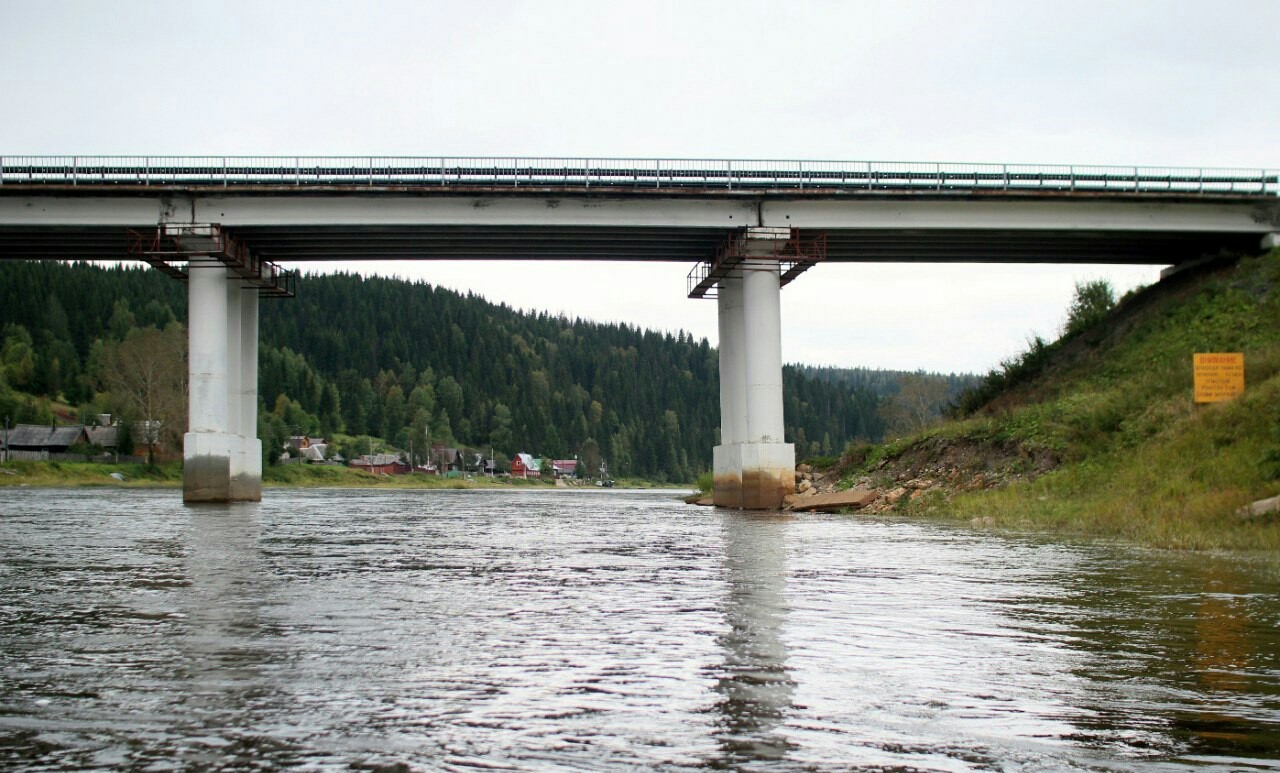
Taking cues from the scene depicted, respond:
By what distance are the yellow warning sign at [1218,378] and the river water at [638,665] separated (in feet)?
57.8

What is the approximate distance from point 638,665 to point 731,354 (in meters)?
44.9

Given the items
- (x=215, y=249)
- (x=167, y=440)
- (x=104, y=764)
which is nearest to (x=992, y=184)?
(x=215, y=249)

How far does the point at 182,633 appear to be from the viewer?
9.76 metres

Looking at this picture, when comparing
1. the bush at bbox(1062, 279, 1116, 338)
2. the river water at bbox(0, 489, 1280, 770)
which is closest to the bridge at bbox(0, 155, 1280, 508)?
the bush at bbox(1062, 279, 1116, 338)

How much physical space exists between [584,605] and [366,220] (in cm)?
3830

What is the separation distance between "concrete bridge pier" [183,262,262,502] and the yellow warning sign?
36.4m

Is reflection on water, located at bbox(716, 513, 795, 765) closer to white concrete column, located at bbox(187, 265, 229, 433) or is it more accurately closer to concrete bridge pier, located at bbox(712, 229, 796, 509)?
concrete bridge pier, located at bbox(712, 229, 796, 509)

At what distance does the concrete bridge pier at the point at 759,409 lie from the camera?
45969 mm

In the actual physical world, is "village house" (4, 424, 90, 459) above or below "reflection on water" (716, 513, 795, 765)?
above

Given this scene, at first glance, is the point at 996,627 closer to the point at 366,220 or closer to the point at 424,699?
the point at 424,699

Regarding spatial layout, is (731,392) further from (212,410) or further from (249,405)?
(249,405)

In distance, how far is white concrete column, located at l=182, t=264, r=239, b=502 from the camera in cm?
4669

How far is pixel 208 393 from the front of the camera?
47281 mm

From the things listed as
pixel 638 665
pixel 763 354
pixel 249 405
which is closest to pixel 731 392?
pixel 763 354
